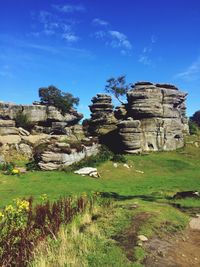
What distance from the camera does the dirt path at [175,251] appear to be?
1087cm

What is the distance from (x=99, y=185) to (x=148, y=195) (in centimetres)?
611


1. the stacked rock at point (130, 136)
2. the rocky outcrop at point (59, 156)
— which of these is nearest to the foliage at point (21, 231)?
the rocky outcrop at point (59, 156)

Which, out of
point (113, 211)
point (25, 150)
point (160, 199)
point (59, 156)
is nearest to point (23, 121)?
point (25, 150)

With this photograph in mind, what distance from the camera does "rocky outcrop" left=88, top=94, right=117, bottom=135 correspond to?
5851cm

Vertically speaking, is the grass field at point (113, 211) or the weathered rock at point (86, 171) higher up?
the weathered rock at point (86, 171)

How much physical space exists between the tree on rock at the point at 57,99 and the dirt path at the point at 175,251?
51194mm

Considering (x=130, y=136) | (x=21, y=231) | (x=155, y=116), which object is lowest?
(x=21, y=231)

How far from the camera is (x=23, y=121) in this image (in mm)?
56156

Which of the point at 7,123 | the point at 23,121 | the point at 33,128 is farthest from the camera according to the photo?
the point at 33,128

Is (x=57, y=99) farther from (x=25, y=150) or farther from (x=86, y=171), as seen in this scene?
(x=86, y=171)

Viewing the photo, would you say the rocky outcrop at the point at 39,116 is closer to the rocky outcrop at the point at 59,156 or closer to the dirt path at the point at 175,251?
the rocky outcrop at the point at 59,156

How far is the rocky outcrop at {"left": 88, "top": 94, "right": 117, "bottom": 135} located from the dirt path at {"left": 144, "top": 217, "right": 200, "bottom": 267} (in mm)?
43240

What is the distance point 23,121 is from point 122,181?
91.1ft

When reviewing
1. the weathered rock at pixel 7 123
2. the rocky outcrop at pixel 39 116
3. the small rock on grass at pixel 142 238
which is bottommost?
the small rock on grass at pixel 142 238
